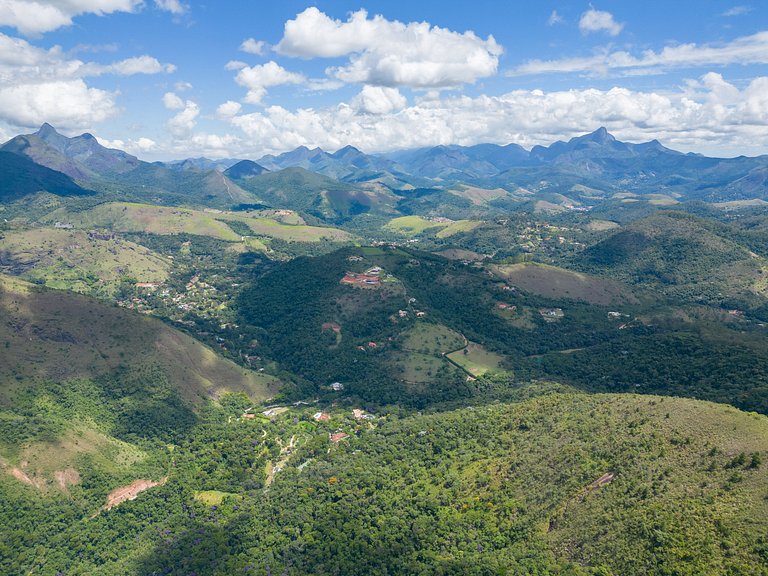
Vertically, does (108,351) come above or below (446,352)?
above

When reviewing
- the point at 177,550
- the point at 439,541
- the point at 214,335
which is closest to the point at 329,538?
the point at 439,541

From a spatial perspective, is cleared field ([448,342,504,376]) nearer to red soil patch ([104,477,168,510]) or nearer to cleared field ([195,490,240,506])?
cleared field ([195,490,240,506])

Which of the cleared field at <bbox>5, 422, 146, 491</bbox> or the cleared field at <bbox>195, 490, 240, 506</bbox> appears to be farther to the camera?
the cleared field at <bbox>5, 422, 146, 491</bbox>

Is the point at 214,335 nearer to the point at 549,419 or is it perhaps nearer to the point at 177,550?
the point at 177,550

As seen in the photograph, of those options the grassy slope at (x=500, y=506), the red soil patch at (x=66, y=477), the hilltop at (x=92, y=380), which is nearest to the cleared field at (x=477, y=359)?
the grassy slope at (x=500, y=506)

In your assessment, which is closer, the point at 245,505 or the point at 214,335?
the point at 245,505

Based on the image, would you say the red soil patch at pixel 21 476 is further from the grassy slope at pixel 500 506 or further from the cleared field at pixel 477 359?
the cleared field at pixel 477 359

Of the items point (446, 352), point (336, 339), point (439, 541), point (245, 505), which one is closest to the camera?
point (439, 541)

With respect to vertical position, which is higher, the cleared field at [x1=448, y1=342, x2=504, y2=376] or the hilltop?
the hilltop

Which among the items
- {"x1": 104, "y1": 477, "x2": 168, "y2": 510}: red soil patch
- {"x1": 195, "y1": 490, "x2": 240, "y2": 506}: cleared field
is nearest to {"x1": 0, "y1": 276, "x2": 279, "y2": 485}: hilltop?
{"x1": 104, "y1": 477, "x2": 168, "y2": 510}: red soil patch
